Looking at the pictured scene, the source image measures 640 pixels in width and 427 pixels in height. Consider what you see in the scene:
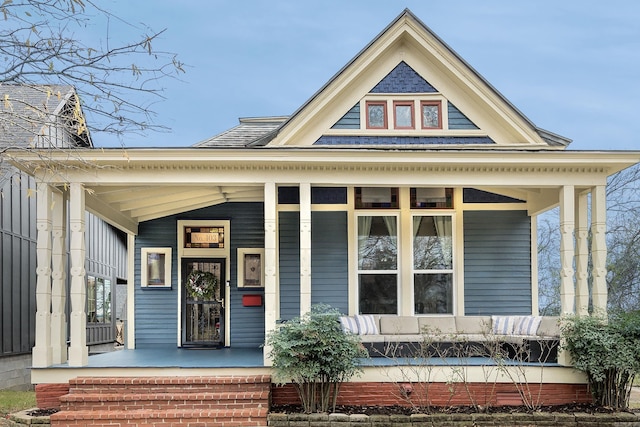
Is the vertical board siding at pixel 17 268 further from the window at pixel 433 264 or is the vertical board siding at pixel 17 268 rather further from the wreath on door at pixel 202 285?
the window at pixel 433 264

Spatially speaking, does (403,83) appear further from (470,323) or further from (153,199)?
(153,199)

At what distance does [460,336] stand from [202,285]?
199 inches

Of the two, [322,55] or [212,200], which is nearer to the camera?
[212,200]

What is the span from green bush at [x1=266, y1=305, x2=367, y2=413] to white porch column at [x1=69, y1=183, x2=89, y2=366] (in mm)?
2671

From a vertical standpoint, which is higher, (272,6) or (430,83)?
(272,6)

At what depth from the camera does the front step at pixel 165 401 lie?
26.2ft

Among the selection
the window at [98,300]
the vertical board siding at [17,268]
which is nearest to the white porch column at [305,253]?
the vertical board siding at [17,268]

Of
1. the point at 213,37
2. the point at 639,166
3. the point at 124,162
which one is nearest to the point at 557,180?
the point at 124,162

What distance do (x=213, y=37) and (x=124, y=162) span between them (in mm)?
78319

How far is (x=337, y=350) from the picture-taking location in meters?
8.06

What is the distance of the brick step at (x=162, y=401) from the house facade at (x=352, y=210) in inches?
18.9

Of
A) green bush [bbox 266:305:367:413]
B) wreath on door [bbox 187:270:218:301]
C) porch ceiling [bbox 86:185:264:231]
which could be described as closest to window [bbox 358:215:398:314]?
porch ceiling [bbox 86:185:264:231]

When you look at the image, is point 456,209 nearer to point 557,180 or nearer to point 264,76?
point 557,180

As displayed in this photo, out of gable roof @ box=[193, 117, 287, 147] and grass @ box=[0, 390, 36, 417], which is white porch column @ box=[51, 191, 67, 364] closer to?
grass @ box=[0, 390, 36, 417]
